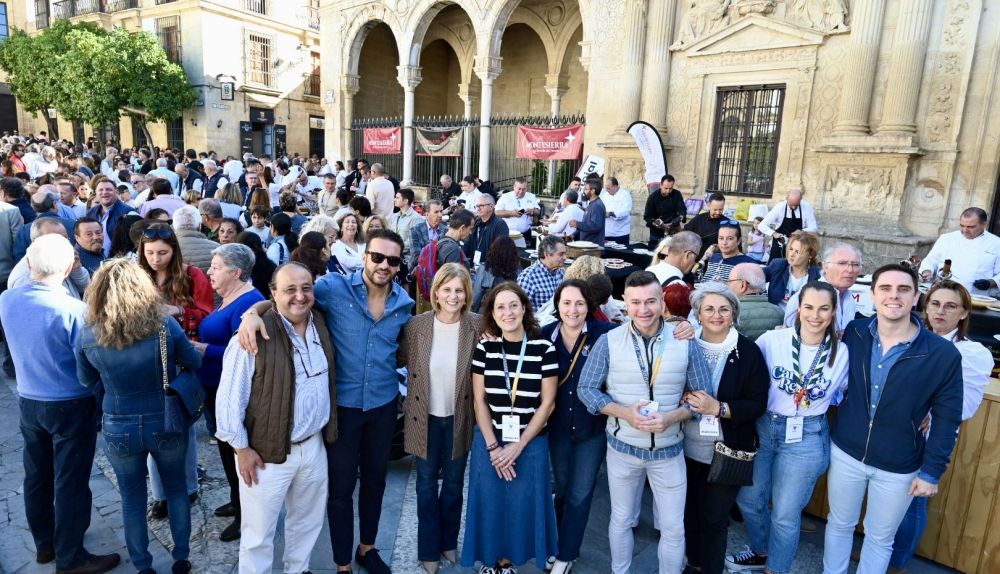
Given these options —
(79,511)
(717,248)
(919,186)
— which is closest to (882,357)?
(717,248)

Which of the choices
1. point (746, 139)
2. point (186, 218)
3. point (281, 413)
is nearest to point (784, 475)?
point (281, 413)

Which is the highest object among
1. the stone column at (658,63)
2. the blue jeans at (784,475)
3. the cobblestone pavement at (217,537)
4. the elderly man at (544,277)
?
the stone column at (658,63)

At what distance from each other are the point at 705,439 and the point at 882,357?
0.93m

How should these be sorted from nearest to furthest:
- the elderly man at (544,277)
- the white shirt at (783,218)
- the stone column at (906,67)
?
the elderly man at (544,277)
the white shirt at (783,218)
the stone column at (906,67)

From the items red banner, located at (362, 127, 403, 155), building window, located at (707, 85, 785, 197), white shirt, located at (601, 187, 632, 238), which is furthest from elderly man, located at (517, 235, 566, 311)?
red banner, located at (362, 127, 403, 155)

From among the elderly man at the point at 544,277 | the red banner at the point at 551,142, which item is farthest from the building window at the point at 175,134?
the elderly man at the point at 544,277

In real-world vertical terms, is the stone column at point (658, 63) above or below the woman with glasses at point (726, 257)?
above

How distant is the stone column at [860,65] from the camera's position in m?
8.80

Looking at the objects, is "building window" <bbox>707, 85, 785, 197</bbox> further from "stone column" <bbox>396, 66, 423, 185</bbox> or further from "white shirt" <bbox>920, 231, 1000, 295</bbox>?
"stone column" <bbox>396, 66, 423, 185</bbox>

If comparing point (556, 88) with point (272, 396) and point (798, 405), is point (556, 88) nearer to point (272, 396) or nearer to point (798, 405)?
point (798, 405)

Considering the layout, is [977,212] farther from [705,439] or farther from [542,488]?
[542,488]

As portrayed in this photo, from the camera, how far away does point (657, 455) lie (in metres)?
2.78

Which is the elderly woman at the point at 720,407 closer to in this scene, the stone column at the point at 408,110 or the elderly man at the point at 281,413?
the elderly man at the point at 281,413

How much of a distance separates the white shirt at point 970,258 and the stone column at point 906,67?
138 inches
